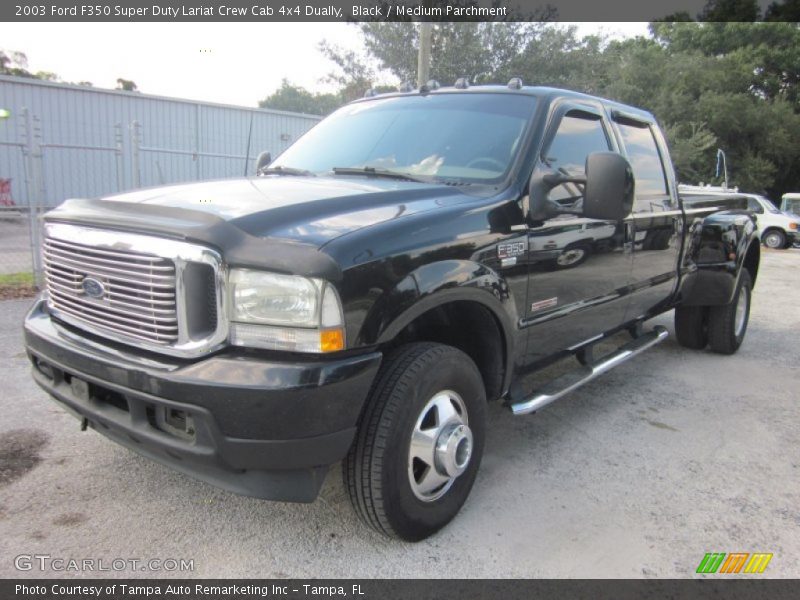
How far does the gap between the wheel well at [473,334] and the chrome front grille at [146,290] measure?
92 centimetres

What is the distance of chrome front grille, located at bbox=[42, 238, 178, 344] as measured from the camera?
2.16 m

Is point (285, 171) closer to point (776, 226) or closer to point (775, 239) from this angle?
point (776, 226)

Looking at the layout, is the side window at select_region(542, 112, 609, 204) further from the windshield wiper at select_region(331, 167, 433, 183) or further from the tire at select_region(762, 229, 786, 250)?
the tire at select_region(762, 229, 786, 250)

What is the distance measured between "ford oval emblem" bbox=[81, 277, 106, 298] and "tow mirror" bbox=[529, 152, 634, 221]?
192cm

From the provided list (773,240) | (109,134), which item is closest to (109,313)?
(109,134)

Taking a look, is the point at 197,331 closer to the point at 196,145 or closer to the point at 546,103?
the point at 546,103

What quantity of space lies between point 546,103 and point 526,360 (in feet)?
4.49

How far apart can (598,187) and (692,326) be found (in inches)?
140

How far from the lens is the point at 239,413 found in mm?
2043

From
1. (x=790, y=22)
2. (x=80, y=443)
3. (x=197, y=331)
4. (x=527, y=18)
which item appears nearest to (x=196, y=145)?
(x=527, y=18)

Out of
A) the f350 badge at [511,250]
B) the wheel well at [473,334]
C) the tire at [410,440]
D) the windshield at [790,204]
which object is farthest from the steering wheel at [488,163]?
the windshield at [790,204]

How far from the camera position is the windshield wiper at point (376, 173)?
315 centimetres

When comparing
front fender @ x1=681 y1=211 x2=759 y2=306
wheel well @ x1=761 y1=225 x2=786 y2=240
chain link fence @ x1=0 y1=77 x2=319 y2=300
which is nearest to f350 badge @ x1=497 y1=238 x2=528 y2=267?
front fender @ x1=681 y1=211 x2=759 y2=306

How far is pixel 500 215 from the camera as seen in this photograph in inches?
113
